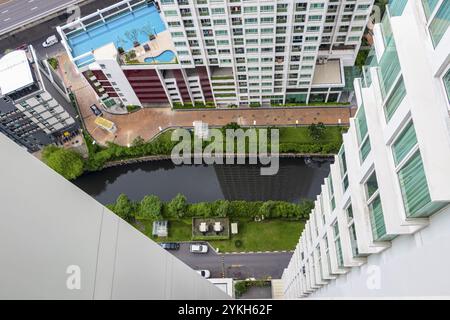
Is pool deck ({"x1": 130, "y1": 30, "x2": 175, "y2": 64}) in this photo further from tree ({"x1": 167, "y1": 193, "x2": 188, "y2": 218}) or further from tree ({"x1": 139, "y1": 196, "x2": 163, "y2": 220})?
tree ({"x1": 167, "y1": 193, "x2": 188, "y2": 218})

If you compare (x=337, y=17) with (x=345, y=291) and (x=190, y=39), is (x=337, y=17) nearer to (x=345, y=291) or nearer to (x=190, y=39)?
(x=190, y=39)

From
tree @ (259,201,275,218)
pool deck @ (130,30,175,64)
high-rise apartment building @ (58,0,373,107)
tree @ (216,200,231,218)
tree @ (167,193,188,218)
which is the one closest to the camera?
high-rise apartment building @ (58,0,373,107)

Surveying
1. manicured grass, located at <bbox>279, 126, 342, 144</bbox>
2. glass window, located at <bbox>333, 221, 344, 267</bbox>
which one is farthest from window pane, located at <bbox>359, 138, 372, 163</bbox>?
manicured grass, located at <bbox>279, 126, 342, 144</bbox>

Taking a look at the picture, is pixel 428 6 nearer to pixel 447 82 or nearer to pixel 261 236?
pixel 447 82

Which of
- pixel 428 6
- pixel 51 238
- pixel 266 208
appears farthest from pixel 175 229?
pixel 51 238

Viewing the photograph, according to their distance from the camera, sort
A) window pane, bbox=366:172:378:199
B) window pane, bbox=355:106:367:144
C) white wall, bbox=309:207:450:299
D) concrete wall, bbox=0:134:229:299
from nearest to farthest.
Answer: concrete wall, bbox=0:134:229:299 → white wall, bbox=309:207:450:299 → window pane, bbox=366:172:378:199 → window pane, bbox=355:106:367:144
